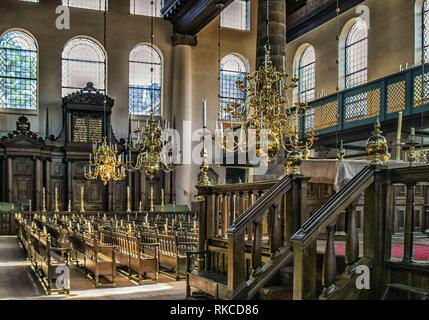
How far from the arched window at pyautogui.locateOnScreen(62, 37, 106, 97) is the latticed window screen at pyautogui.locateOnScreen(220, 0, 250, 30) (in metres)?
5.83

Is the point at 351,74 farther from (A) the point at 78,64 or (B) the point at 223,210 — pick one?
(B) the point at 223,210

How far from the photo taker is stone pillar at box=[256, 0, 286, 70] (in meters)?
13.6

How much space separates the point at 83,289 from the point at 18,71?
48.7 ft

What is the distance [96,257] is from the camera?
301 inches

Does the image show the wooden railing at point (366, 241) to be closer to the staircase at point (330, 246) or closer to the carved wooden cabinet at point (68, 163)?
the staircase at point (330, 246)

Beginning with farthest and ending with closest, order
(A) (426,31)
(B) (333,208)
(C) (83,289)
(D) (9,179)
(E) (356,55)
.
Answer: (E) (356,55)
(D) (9,179)
(A) (426,31)
(C) (83,289)
(B) (333,208)

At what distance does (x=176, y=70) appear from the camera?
71.4 ft

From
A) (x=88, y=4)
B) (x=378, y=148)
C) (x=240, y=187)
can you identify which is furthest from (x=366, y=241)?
(x=88, y=4)

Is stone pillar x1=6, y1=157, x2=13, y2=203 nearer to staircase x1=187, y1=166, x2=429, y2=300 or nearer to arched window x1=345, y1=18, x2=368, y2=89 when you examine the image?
arched window x1=345, y1=18, x2=368, y2=89

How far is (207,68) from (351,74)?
6452 millimetres

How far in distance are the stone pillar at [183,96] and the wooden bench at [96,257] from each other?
452 inches

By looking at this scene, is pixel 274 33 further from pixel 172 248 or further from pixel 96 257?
pixel 96 257

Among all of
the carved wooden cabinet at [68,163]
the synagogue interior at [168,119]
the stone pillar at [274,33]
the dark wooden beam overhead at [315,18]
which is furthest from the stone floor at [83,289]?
the dark wooden beam overhead at [315,18]

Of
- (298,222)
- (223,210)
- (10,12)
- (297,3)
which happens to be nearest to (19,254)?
(223,210)
